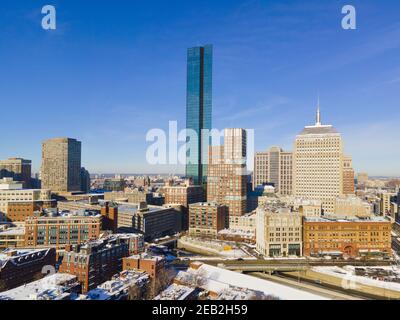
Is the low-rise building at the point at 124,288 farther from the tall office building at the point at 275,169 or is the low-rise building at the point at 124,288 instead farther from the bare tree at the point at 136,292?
the tall office building at the point at 275,169

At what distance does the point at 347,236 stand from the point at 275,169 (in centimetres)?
1558

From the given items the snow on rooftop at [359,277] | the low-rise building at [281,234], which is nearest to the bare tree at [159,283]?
the snow on rooftop at [359,277]

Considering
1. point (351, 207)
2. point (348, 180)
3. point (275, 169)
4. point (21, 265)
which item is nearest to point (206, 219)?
point (351, 207)

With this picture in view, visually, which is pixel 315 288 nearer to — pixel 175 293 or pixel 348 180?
pixel 175 293

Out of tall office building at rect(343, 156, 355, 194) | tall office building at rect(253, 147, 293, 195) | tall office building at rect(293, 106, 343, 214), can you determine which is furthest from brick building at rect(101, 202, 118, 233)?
tall office building at rect(253, 147, 293, 195)

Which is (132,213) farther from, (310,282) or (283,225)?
(310,282)

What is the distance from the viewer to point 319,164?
1789cm

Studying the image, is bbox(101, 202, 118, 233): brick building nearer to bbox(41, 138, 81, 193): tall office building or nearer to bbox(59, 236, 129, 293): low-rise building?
bbox(59, 236, 129, 293): low-rise building

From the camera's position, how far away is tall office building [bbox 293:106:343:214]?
57.2ft

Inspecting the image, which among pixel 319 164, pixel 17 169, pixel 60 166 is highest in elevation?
pixel 319 164

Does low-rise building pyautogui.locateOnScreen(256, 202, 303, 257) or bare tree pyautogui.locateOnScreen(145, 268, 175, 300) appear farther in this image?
low-rise building pyautogui.locateOnScreen(256, 202, 303, 257)

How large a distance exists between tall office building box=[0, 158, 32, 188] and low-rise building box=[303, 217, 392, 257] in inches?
804

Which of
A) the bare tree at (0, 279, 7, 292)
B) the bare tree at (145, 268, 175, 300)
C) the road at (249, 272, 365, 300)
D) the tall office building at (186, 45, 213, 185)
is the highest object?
the tall office building at (186, 45, 213, 185)
